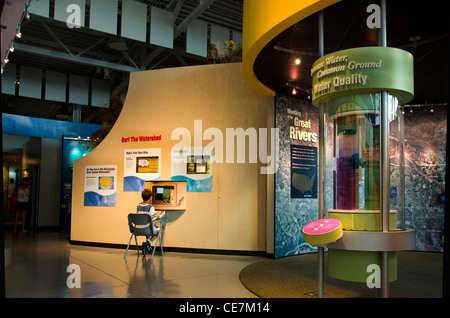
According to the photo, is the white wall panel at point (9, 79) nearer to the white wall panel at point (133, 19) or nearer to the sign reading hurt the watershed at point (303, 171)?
the white wall panel at point (133, 19)

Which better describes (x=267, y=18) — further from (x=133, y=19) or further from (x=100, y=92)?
(x=100, y=92)

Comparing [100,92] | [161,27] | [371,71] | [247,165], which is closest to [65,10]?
[161,27]

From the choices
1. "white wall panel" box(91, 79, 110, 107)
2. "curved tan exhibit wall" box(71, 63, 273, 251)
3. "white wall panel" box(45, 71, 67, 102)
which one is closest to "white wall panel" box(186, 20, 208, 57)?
"curved tan exhibit wall" box(71, 63, 273, 251)

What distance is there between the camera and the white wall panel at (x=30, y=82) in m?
13.9

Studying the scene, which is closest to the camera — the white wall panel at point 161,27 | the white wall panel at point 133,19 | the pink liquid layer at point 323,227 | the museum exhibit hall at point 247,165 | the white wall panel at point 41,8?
the pink liquid layer at point 323,227

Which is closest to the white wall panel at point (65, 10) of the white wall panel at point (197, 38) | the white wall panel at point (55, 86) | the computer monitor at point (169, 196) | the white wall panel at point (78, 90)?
the white wall panel at point (197, 38)

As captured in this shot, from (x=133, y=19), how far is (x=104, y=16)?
0.82m

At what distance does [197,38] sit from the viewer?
38.2ft

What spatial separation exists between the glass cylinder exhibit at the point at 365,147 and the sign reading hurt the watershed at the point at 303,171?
3.13m

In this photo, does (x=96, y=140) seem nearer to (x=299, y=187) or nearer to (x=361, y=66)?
(x=299, y=187)

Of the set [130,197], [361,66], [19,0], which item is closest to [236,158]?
[130,197]

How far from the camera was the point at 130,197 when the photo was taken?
812 cm

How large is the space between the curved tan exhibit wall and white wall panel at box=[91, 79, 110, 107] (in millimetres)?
7365
